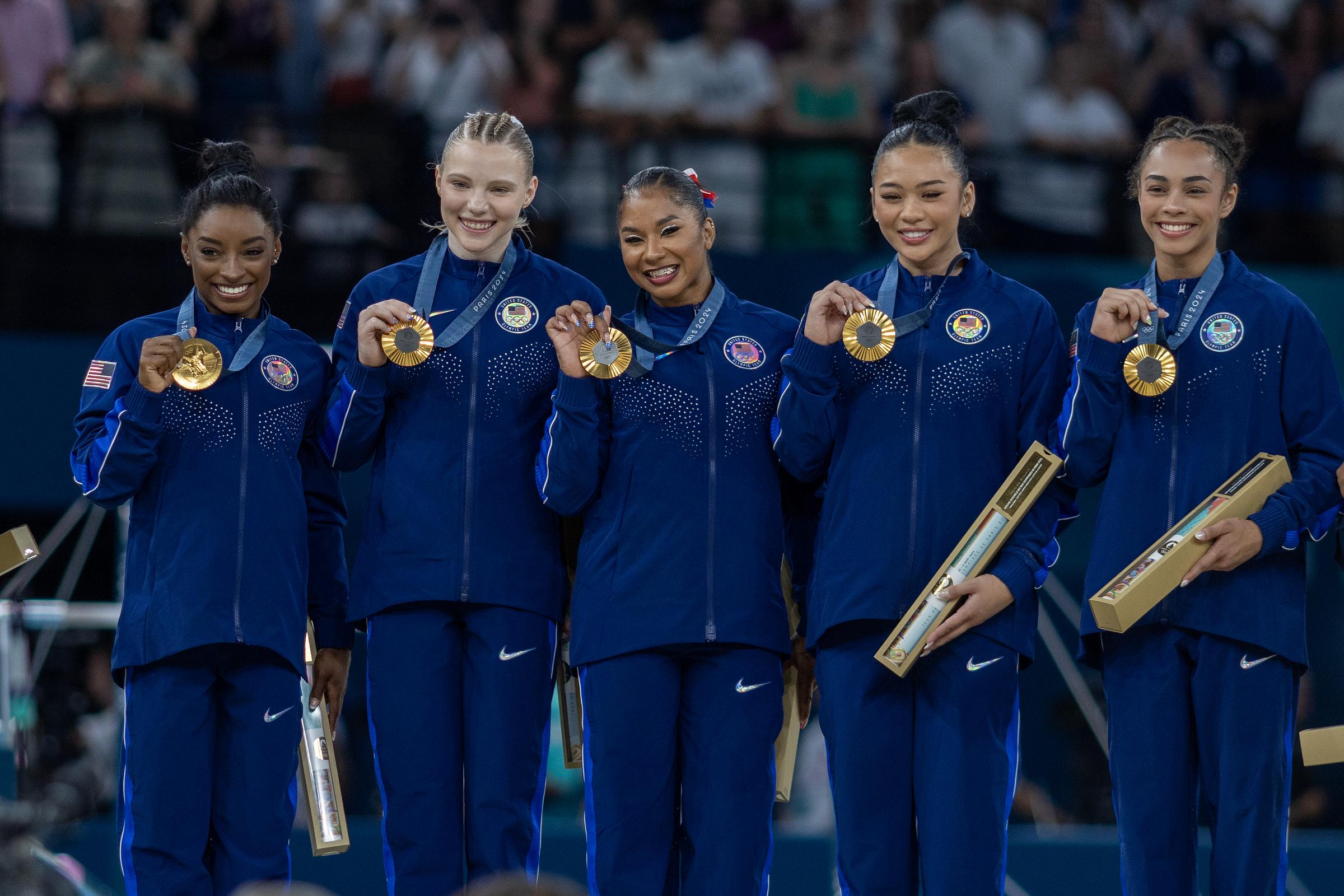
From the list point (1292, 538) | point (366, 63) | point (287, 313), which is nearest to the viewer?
point (1292, 538)

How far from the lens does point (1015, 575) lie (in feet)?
12.9

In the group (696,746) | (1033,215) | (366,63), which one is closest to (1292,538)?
(696,746)

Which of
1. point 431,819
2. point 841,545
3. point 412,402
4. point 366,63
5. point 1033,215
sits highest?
point 366,63

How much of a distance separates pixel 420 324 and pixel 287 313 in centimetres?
428

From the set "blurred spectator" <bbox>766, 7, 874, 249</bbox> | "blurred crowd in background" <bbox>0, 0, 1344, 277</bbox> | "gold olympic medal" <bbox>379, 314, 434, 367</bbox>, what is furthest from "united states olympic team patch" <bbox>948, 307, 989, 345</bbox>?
"blurred spectator" <bbox>766, 7, 874, 249</bbox>

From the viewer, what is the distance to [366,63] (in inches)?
348

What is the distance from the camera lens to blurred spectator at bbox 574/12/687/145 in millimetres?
8641

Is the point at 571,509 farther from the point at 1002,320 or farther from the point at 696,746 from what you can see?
the point at 1002,320

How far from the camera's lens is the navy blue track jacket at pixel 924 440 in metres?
3.96

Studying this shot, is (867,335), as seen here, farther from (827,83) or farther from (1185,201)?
(827,83)

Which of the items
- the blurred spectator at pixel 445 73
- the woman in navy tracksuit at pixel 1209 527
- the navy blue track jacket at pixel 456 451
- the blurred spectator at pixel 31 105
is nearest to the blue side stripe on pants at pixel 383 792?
the navy blue track jacket at pixel 456 451

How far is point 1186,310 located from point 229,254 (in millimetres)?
2167

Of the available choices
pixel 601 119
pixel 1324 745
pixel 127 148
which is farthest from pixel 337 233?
pixel 1324 745

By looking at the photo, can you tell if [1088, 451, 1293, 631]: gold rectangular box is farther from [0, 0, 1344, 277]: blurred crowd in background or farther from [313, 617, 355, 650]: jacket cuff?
[0, 0, 1344, 277]: blurred crowd in background
